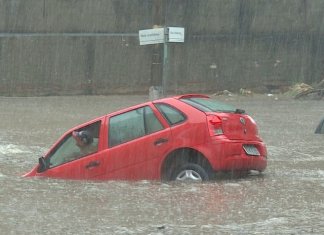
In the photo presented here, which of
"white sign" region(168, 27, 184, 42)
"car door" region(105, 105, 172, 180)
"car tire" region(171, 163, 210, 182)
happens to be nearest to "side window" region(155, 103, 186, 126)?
"car door" region(105, 105, 172, 180)

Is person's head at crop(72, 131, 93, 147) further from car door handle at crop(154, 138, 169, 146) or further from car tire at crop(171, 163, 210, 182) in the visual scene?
car tire at crop(171, 163, 210, 182)

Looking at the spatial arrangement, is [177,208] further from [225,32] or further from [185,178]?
[225,32]

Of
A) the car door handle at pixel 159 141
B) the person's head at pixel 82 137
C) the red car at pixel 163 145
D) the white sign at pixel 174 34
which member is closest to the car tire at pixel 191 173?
the red car at pixel 163 145

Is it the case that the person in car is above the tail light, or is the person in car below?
below

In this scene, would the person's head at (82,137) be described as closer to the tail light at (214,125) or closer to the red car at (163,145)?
the red car at (163,145)

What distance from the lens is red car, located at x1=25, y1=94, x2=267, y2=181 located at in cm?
904

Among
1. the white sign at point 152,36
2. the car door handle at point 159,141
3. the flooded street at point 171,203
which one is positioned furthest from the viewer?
the white sign at point 152,36

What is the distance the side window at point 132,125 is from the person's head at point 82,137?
356 millimetres

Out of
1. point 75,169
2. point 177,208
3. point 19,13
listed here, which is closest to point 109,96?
point 19,13

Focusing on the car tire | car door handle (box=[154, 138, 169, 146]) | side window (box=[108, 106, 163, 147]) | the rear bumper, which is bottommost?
the car tire

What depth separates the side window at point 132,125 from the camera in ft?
30.8

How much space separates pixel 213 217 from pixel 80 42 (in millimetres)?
25126

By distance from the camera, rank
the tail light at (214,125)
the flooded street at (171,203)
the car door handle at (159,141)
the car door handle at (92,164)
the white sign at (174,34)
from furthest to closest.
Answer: the white sign at (174,34) → the car door handle at (92,164) → the car door handle at (159,141) → the tail light at (214,125) → the flooded street at (171,203)

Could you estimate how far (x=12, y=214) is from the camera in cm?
735
